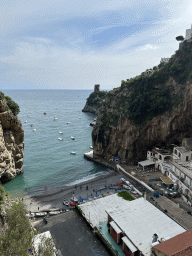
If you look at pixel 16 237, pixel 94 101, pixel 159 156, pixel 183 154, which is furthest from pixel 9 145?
pixel 94 101

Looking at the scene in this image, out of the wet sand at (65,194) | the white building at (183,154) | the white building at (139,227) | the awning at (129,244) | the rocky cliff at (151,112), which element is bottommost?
the wet sand at (65,194)

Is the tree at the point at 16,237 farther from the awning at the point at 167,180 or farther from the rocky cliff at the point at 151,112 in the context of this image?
the rocky cliff at the point at 151,112

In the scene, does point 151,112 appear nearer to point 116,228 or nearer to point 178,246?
point 116,228

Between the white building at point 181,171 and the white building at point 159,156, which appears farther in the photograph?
the white building at point 159,156

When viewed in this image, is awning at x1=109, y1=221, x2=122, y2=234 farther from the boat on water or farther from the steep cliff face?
the steep cliff face

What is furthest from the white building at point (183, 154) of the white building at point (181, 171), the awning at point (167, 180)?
the awning at point (167, 180)

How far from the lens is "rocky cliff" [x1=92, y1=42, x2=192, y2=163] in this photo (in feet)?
133

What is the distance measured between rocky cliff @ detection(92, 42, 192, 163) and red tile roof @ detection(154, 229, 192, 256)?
29.6m

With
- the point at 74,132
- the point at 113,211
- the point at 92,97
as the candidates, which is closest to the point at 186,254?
the point at 113,211

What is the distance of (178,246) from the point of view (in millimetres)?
13938

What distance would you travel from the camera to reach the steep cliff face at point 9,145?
36.9m

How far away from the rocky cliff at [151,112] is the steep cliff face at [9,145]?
23087 mm

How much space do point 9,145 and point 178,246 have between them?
37.5 metres

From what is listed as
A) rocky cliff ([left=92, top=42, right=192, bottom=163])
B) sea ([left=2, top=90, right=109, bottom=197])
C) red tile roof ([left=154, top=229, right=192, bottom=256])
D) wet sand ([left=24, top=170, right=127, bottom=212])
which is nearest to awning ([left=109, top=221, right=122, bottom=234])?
red tile roof ([left=154, top=229, right=192, bottom=256])
